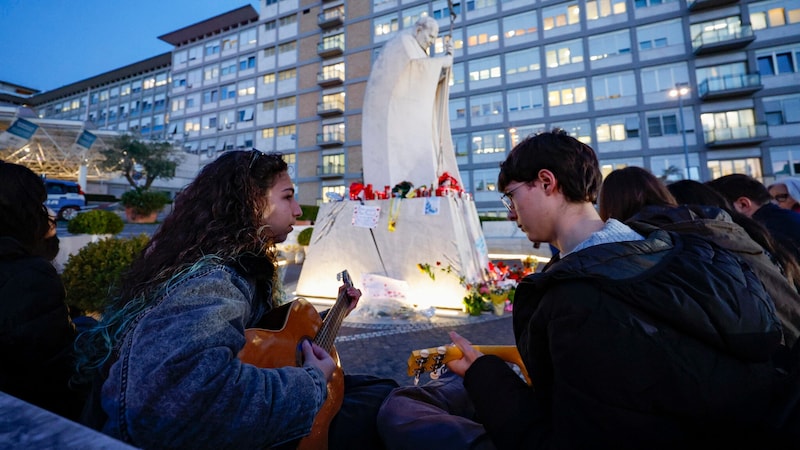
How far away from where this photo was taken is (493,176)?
1018 inches

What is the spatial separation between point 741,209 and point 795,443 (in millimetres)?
3183

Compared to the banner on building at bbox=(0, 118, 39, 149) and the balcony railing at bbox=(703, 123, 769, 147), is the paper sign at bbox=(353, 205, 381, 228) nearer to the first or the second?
the balcony railing at bbox=(703, 123, 769, 147)

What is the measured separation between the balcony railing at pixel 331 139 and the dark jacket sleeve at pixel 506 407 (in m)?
30.7

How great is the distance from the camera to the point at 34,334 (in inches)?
56.9

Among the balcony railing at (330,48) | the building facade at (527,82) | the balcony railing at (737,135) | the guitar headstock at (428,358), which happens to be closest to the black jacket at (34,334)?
the guitar headstock at (428,358)

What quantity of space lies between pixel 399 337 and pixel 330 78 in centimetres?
3080

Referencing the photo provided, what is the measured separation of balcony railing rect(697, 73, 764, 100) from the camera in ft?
66.1

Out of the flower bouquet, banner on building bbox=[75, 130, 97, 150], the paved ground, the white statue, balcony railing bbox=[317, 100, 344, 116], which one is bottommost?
the paved ground

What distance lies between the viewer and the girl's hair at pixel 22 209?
5.48 feet

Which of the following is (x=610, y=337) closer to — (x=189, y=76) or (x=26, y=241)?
(x=26, y=241)

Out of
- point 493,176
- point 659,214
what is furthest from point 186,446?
point 493,176

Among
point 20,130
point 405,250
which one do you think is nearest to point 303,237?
point 405,250

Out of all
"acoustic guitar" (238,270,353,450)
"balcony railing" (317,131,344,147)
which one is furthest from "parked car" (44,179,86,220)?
"acoustic guitar" (238,270,353,450)

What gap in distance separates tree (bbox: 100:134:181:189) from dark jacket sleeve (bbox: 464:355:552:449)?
3564cm
